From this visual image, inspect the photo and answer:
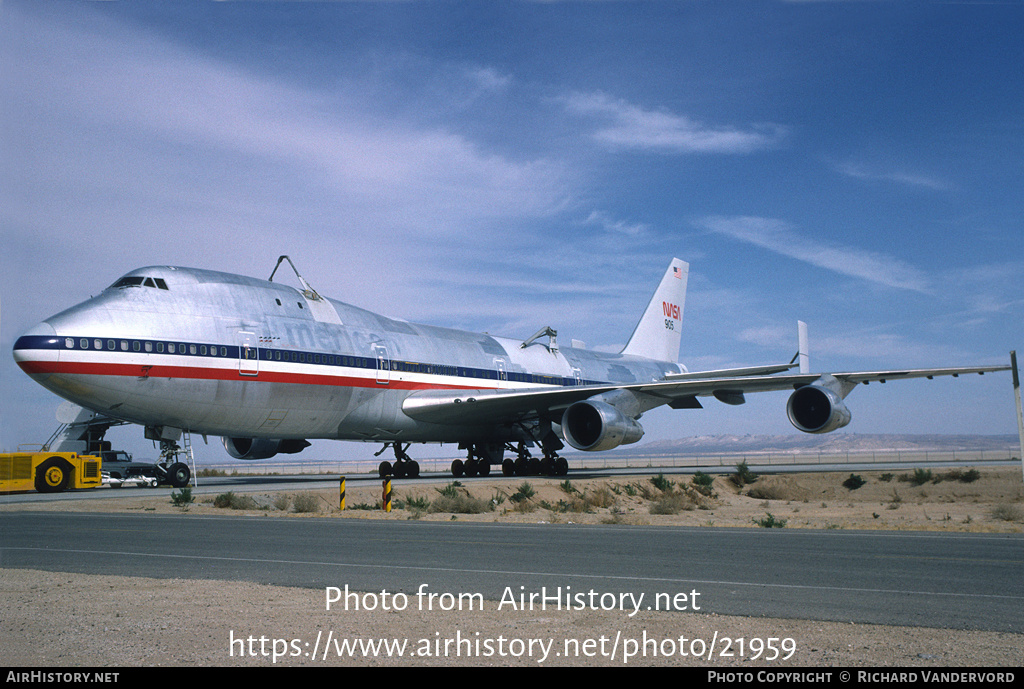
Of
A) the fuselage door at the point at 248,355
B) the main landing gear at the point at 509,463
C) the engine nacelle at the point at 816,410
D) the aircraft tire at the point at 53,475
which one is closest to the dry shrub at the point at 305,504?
the fuselage door at the point at 248,355

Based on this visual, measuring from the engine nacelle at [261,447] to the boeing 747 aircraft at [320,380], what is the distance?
0.07 meters

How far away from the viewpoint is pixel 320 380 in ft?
75.4

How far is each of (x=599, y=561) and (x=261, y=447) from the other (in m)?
19.8

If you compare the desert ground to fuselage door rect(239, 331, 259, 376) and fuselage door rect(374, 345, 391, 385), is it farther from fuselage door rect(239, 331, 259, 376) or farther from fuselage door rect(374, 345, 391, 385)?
fuselage door rect(374, 345, 391, 385)

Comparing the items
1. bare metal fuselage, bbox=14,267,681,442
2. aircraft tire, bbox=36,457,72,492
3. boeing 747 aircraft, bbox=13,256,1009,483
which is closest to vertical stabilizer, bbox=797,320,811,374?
boeing 747 aircraft, bbox=13,256,1009,483

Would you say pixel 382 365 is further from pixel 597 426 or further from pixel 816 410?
pixel 816 410

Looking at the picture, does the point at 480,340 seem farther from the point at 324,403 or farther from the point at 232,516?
the point at 232,516

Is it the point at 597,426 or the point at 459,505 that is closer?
the point at 459,505

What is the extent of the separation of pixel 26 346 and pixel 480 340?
55.1ft

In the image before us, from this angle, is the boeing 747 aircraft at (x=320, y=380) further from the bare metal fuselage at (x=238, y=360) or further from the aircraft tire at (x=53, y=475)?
the aircraft tire at (x=53, y=475)

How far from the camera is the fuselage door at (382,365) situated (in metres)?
25.3

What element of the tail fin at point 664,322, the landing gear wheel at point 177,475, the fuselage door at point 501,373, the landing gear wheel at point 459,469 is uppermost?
the tail fin at point 664,322

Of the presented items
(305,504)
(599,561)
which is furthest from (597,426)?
(599,561)
